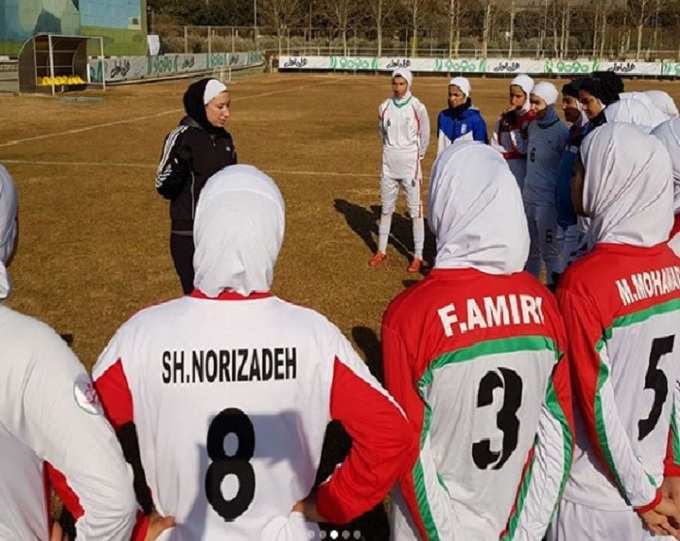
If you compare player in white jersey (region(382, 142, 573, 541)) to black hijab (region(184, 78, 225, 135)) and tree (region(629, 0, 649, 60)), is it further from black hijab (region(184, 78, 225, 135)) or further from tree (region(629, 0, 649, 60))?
tree (region(629, 0, 649, 60))

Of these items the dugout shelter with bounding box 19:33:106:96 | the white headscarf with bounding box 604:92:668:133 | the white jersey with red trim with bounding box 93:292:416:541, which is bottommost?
the white jersey with red trim with bounding box 93:292:416:541

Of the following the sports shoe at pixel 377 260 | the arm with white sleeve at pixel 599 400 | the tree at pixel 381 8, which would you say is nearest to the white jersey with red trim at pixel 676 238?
the arm with white sleeve at pixel 599 400

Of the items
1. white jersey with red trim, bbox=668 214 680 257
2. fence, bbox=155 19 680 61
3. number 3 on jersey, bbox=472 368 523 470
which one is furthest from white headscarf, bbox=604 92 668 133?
fence, bbox=155 19 680 61

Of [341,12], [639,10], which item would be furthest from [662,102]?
[639,10]

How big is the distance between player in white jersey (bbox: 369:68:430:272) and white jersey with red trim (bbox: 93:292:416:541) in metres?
7.31

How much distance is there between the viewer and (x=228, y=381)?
2.32 metres

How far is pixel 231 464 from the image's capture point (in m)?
2.40

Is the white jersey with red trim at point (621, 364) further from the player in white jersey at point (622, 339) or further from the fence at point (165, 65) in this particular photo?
the fence at point (165, 65)

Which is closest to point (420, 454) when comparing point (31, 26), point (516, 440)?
point (516, 440)

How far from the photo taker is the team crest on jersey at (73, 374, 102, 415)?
6.59 ft

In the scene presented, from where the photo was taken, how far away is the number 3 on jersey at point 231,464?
2348 mm

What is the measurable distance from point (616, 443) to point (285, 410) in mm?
1336

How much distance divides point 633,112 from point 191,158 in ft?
12.3

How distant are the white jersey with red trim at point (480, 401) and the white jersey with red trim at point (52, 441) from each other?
1.04 m
